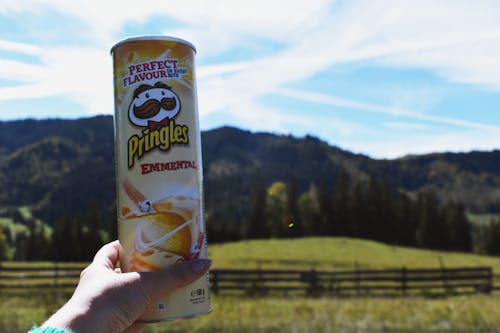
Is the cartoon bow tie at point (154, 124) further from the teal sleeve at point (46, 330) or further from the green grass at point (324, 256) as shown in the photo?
the green grass at point (324, 256)

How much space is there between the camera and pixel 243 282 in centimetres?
2020

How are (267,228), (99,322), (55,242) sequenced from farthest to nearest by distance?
(267,228), (55,242), (99,322)

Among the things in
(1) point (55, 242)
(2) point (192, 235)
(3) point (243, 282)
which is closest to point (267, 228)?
(1) point (55, 242)

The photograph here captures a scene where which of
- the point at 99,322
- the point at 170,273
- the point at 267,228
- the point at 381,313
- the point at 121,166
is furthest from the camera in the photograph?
the point at 267,228

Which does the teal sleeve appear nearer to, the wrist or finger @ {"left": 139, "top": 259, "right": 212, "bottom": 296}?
the wrist

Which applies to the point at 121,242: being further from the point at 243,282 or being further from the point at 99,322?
the point at 243,282

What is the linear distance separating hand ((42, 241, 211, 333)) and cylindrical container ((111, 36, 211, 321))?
0.28 feet

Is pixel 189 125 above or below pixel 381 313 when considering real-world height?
above

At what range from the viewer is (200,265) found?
2.28 metres

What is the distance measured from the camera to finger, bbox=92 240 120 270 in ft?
7.39

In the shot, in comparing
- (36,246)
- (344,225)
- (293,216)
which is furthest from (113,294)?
(36,246)

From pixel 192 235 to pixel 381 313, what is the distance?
1149 cm

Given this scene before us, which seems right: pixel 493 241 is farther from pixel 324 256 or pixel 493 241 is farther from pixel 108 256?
pixel 108 256

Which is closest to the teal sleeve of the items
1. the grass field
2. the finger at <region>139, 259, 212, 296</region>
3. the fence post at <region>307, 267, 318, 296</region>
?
the finger at <region>139, 259, 212, 296</region>
